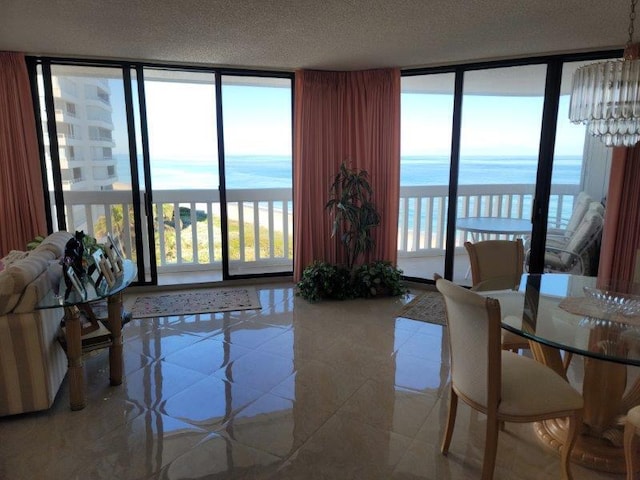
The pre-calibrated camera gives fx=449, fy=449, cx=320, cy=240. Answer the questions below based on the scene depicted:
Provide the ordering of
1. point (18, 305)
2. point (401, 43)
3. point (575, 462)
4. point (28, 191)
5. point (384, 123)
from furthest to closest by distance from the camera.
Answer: point (384, 123) < point (28, 191) < point (401, 43) < point (18, 305) < point (575, 462)

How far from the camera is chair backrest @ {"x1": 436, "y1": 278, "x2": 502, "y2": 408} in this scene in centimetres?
187

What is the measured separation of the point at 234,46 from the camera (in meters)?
3.85

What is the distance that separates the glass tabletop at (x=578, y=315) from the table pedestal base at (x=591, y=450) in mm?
602

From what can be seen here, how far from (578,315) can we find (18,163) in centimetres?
471

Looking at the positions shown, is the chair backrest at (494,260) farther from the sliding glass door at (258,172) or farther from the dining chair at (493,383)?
the sliding glass door at (258,172)

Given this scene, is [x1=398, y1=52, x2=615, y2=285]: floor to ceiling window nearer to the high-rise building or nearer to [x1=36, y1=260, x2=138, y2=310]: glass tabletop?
the high-rise building

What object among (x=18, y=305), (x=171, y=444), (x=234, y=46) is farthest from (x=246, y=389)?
(x=234, y=46)

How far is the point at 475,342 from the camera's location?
1970mm

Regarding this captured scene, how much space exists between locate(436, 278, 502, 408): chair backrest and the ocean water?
9.36 ft

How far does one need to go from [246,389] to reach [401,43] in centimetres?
296

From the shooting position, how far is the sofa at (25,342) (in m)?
2.41

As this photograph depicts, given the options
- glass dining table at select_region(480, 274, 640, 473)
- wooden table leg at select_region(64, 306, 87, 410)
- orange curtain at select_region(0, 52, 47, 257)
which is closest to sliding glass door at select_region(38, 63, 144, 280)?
orange curtain at select_region(0, 52, 47, 257)

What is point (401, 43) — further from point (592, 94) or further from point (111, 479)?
point (111, 479)

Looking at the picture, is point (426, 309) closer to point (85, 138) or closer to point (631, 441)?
point (631, 441)
